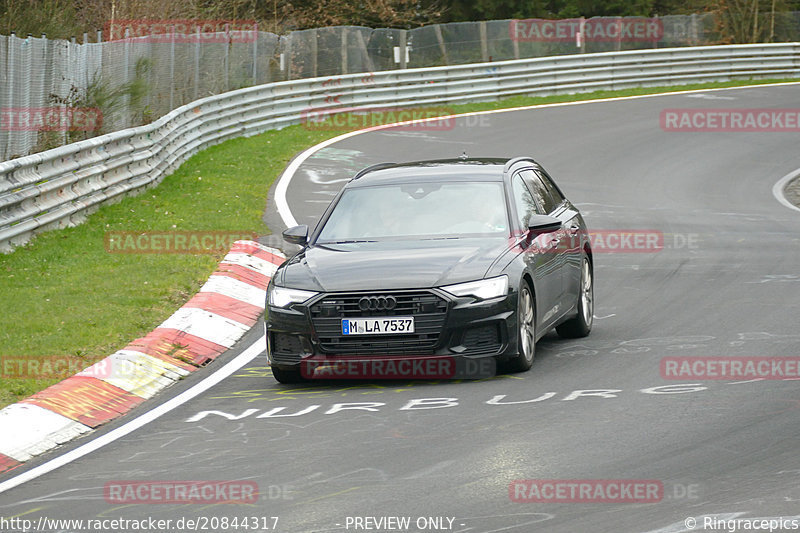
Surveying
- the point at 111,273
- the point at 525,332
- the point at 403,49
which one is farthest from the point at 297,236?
the point at 403,49

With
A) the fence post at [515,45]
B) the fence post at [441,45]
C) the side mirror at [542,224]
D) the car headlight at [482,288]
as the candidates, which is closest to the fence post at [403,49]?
the fence post at [441,45]

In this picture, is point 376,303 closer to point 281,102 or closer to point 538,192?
point 538,192

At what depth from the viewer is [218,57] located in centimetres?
3064

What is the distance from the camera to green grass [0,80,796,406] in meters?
11.0

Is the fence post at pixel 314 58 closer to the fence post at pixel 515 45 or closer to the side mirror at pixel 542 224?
the fence post at pixel 515 45

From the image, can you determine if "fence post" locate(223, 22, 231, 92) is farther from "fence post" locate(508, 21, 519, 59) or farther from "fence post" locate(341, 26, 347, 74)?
"fence post" locate(508, 21, 519, 59)

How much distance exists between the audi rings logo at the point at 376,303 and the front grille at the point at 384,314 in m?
0.03

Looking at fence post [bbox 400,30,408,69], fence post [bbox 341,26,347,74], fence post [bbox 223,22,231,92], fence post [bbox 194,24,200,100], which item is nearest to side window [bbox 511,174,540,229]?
fence post [bbox 194,24,200,100]

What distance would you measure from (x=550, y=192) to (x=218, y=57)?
1985 cm

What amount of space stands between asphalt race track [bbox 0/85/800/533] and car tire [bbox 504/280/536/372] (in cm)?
10

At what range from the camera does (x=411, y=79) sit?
36.0 meters

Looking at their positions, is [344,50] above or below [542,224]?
above

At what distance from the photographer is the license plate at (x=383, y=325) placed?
927cm

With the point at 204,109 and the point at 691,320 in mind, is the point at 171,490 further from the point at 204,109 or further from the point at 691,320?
the point at 204,109
